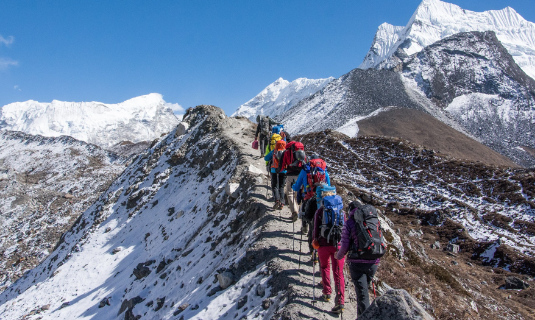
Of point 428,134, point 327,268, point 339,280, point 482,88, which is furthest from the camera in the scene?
point 482,88

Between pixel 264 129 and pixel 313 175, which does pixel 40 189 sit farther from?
pixel 313 175

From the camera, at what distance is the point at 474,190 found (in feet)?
103

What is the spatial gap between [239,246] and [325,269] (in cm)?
382

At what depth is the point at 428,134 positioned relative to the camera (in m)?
77.4

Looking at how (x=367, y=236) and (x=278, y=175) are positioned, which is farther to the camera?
(x=278, y=175)

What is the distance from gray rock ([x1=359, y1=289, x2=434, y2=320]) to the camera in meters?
3.84

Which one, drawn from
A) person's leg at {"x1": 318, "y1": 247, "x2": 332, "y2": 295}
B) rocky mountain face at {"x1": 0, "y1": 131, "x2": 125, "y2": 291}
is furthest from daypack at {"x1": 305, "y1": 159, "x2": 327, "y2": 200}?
rocky mountain face at {"x1": 0, "y1": 131, "x2": 125, "y2": 291}

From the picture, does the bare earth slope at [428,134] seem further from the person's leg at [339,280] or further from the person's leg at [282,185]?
the person's leg at [339,280]

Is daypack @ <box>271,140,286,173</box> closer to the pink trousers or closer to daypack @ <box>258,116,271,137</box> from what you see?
the pink trousers

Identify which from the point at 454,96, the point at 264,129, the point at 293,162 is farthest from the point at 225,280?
the point at 454,96

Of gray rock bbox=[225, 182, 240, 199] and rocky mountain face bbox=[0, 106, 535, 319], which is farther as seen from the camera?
gray rock bbox=[225, 182, 240, 199]

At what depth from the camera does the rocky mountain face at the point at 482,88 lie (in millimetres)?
99250

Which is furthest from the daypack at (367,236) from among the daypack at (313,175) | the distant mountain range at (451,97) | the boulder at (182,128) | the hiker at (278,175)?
the distant mountain range at (451,97)

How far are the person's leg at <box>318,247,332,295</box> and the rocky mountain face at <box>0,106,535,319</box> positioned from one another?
14.9 inches
